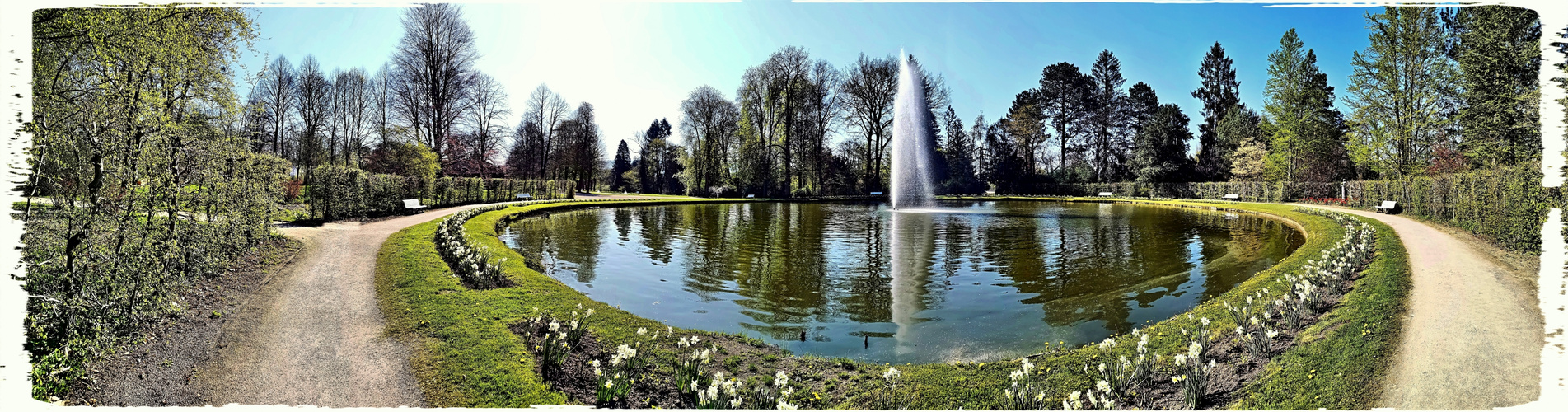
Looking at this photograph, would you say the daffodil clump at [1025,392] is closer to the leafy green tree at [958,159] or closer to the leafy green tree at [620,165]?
the leafy green tree at [958,159]

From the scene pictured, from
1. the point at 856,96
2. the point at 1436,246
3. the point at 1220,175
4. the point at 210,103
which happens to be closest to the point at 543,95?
the point at 856,96

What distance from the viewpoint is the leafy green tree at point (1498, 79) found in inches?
530

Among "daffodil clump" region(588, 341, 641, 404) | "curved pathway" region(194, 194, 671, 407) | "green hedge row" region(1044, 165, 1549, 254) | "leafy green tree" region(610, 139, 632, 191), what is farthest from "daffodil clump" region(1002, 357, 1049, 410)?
"leafy green tree" region(610, 139, 632, 191)

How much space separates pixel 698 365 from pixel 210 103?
31.2ft

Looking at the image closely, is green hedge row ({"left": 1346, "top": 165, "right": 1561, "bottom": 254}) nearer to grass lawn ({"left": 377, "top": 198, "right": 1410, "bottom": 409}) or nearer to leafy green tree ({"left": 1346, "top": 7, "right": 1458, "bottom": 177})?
grass lawn ({"left": 377, "top": 198, "right": 1410, "bottom": 409})

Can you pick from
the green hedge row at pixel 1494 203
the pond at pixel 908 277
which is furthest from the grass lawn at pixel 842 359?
the green hedge row at pixel 1494 203

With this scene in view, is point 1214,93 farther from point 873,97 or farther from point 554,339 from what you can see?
point 554,339

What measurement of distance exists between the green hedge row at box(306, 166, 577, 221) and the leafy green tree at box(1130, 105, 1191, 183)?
4661 cm

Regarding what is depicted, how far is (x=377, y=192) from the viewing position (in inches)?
731

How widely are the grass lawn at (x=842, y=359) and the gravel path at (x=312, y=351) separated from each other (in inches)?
8.9

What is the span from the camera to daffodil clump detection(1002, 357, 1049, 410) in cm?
379

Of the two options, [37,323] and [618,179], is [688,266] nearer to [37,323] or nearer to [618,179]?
[37,323]

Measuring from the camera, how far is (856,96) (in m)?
44.8

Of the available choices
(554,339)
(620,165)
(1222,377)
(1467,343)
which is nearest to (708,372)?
(554,339)
